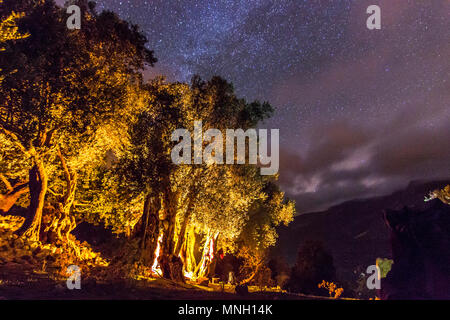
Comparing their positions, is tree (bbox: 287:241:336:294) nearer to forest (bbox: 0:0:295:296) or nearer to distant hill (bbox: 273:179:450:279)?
distant hill (bbox: 273:179:450:279)

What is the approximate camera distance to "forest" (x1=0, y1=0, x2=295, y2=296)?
1800 cm

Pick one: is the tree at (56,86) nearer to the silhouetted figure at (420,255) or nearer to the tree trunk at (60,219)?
the tree trunk at (60,219)

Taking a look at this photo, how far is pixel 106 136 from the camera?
2308 centimetres

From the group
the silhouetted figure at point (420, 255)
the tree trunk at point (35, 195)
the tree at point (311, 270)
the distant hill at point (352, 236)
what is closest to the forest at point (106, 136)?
the tree trunk at point (35, 195)

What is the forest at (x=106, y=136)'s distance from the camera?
18000 millimetres

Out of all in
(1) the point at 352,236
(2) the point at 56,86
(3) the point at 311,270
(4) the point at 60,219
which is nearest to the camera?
(2) the point at 56,86

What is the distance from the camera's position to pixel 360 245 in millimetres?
121312

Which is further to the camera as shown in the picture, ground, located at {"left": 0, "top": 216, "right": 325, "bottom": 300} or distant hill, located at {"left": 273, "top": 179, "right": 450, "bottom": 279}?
distant hill, located at {"left": 273, "top": 179, "right": 450, "bottom": 279}

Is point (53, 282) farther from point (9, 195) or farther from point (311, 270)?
point (311, 270)

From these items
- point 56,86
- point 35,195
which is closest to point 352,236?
point 35,195

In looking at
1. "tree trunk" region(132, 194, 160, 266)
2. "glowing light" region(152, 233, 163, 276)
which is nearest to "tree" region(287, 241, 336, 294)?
"glowing light" region(152, 233, 163, 276)
